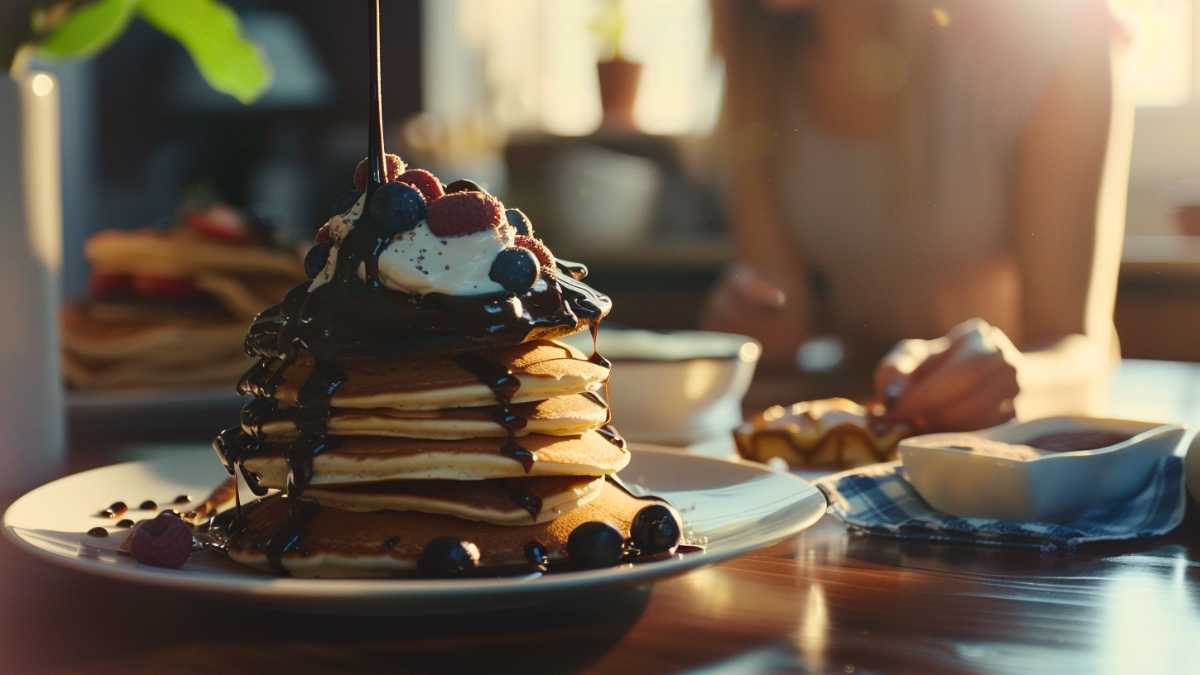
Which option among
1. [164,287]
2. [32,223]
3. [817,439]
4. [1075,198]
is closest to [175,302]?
[164,287]

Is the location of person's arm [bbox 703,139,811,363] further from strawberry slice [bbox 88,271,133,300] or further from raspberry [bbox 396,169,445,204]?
raspberry [bbox 396,169,445,204]

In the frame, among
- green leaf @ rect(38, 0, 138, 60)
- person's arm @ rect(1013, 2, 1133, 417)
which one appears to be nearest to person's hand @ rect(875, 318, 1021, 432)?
green leaf @ rect(38, 0, 138, 60)

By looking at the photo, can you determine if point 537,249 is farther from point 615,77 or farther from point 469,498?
point 615,77

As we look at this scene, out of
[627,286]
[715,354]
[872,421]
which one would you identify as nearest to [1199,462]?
[872,421]

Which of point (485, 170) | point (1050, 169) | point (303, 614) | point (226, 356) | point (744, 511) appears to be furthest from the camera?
point (485, 170)

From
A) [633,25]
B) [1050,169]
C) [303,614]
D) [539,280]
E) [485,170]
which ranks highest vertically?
[633,25]

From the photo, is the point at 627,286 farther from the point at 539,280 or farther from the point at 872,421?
the point at 539,280

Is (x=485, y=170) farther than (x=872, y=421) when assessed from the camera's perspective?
Yes

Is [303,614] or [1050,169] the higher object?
[1050,169]
